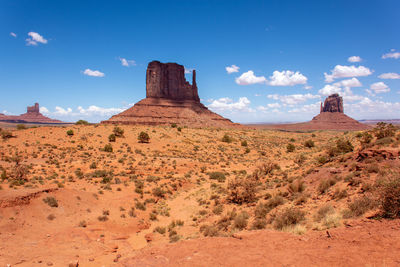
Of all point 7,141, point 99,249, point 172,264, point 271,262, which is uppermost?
point 7,141

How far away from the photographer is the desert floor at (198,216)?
19.0ft

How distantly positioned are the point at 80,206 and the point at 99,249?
15.3 ft

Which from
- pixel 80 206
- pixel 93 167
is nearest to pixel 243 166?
pixel 93 167

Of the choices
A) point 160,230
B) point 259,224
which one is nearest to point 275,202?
point 259,224

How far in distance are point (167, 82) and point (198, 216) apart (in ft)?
363

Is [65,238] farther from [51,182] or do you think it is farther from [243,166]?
[243,166]

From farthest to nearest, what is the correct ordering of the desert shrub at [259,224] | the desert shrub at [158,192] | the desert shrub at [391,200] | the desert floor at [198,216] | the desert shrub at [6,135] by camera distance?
the desert shrub at [6,135]
the desert shrub at [158,192]
the desert shrub at [259,224]
the desert shrub at [391,200]
the desert floor at [198,216]

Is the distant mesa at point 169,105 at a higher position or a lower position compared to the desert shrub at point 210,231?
higher

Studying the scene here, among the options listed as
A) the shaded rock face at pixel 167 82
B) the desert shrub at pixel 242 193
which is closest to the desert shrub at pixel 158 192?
the desert shrub at pixel 242 193

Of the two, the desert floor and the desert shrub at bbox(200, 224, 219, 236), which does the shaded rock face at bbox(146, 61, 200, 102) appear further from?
the desert shrub at bbox(200, 224, 219, 236)

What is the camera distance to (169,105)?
350 feet

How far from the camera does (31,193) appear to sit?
36.7ft

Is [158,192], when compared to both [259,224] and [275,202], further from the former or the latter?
[259,224]

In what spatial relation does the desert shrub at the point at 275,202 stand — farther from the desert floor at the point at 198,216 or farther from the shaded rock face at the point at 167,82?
the shaded rock face at the point at 167,82
